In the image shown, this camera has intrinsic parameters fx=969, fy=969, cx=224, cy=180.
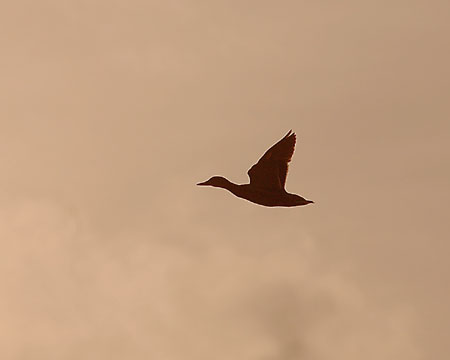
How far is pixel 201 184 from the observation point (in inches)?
1028

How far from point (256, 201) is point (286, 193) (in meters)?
0.96

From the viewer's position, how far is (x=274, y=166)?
89.4 feet

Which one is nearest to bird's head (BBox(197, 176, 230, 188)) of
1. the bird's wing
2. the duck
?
the duck

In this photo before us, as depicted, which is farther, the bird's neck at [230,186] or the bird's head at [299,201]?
the bird's neck at [230,186]

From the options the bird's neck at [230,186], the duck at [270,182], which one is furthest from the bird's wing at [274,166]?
the bird's neck at [230,186]

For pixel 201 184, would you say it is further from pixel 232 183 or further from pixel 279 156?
pixel 279 156

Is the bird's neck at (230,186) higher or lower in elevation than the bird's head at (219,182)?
lower

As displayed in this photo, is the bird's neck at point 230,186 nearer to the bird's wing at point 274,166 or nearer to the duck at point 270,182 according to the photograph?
the duck at point 270,182

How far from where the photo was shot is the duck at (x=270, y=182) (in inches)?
1030

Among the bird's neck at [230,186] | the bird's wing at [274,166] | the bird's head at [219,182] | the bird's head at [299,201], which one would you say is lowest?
the bird's head at [299,201]

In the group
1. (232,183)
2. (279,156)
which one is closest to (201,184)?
(232,183)

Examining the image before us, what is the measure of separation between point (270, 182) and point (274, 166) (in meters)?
0.69

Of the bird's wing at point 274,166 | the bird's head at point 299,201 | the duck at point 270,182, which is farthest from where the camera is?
the bird's wing at point 274,166

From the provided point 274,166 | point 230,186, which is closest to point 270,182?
point 274,166
